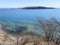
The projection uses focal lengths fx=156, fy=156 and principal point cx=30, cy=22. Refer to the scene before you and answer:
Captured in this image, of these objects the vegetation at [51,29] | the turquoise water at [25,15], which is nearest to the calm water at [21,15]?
the turquoise water at [25,15]

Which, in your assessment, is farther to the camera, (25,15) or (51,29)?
(51,29)

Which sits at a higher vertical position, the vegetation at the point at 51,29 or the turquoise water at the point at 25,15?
the turquoise water at the point at 25,15

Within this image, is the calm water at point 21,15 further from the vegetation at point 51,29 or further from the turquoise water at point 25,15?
the vegetation at point 51,29

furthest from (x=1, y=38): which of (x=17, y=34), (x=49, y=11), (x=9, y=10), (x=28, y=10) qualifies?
(x=49, y=11)

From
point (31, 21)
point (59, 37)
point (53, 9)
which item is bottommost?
point (59, 37)

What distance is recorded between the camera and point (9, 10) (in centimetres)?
252

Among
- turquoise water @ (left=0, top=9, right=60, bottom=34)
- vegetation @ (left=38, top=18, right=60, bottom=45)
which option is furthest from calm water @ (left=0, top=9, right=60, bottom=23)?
vegetation @ (left=38, top=18, right=60, bottom=45)

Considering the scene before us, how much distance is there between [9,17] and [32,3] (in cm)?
45

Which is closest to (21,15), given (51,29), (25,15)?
(25,15)

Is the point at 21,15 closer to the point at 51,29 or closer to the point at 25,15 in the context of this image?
the point at 25,15

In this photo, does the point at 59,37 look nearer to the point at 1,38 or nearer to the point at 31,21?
the point at 31,21

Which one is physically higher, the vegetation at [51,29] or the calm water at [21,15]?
the calm water at [21,15]

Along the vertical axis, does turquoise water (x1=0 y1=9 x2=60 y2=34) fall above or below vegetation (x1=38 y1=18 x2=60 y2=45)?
above

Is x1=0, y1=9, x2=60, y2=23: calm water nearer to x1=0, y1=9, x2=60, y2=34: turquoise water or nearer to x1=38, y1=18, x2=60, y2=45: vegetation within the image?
x1=0, y1=9, x2=60, y2=34: turquoise water
